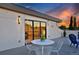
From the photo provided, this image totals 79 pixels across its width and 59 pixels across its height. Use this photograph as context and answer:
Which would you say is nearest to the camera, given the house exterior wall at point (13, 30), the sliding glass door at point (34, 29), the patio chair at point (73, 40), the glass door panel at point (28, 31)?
the house exterior wall at point (13, 30)

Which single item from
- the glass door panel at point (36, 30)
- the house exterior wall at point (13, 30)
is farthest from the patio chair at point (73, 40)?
the glass door panel at point (36, 30)

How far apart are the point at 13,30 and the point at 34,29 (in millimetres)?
1125

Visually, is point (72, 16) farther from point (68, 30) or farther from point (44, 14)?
point (44, 14)

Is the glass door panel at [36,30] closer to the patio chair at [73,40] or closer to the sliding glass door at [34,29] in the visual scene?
the sliding glass door at [34,29]

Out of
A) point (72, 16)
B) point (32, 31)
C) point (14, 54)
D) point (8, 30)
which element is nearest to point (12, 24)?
point (8, 30)

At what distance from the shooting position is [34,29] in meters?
11.0

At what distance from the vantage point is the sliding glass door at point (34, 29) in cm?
1057

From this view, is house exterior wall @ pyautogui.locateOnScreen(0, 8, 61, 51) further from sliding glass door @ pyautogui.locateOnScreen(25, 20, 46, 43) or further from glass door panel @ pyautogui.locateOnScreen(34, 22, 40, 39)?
glass door panel @ pyautogui.locateOnScreen(34, 22, 40, 39)

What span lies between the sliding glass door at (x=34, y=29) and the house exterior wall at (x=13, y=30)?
0.24 metres

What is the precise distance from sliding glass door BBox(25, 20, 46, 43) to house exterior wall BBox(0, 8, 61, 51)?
24 centimetres

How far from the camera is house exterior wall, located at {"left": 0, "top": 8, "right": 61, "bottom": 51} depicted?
9.85 metres

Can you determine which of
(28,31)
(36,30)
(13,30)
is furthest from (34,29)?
(13,30)

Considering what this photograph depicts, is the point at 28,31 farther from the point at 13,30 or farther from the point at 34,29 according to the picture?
the point at 13,30

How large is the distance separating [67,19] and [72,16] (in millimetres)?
270
